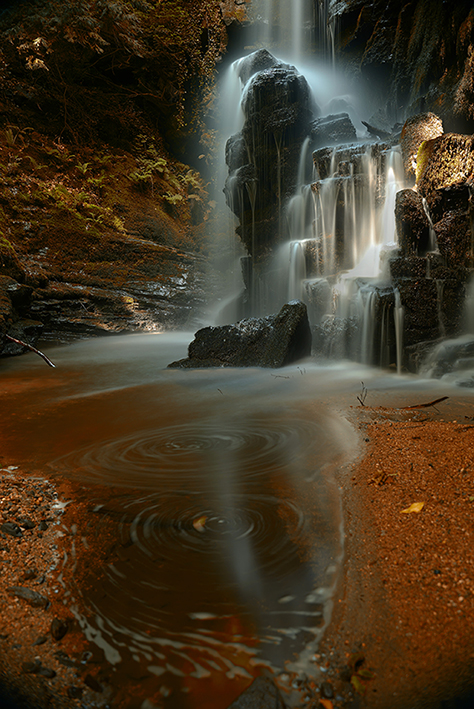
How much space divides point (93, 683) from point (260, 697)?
569 millimetres

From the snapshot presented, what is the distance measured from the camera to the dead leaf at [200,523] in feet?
7.07

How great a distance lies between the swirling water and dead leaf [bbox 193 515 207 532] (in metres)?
0.02

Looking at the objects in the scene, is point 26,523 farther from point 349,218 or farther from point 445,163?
point 349,218

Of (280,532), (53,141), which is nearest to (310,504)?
(280,532)

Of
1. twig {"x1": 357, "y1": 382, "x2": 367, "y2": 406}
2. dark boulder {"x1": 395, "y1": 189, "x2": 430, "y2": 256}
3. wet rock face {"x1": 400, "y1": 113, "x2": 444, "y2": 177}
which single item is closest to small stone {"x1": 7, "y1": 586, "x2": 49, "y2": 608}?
twig {"x1": 357, "y1": 382, "x2": 367, "y2": 406}

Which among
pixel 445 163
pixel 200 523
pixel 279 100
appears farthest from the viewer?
pixel 279 100

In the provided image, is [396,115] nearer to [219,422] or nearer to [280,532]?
[219,422]

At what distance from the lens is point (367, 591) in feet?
5.31

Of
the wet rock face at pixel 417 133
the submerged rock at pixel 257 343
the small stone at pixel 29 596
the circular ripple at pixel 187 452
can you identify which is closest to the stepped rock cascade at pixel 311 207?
the wet rock face at pixel 417 133

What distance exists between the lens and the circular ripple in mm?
2965

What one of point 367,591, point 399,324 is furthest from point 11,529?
point 399,324

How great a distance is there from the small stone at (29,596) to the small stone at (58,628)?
151 millimetres

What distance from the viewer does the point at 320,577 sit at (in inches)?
67.8

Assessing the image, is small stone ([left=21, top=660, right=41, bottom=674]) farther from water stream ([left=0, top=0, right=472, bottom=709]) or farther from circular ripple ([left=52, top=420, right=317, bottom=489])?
circular ripple ([left=52, top=420, right=317, bottom=489])
